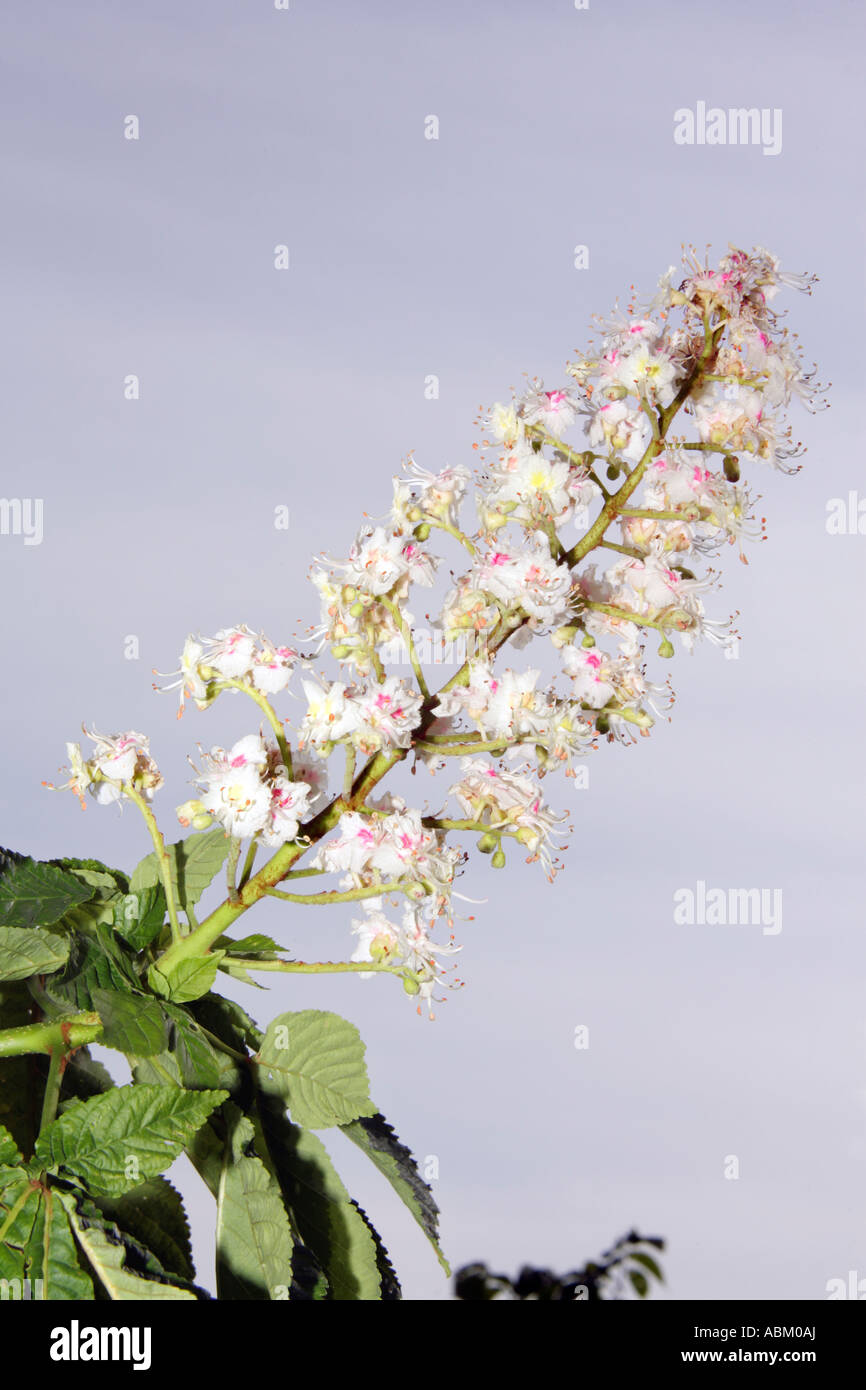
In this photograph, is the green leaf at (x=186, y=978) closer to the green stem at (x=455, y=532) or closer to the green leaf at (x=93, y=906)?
the green leaf at (x=93, y=906)

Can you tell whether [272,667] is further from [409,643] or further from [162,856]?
[162,856]

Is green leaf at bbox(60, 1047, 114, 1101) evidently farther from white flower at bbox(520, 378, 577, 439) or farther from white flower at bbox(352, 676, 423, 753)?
white flower at bbox(520, 378, 577, 439)

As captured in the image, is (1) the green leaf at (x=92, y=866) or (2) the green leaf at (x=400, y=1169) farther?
(1) the green leaf at (x=92, y=866)

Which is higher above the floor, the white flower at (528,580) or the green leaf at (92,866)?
the white flower at (528,580)

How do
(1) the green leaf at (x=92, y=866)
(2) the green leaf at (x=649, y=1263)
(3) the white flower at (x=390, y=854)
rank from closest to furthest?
(3) the white flower at (x=390, y=854) < (1) the green leaf at (x=92, y=866) < (2) the green leaf at (x=649, y=1263)

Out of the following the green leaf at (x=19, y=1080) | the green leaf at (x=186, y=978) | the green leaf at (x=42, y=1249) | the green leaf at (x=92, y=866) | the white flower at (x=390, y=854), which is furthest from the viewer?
the green leaf at (x=92, y=866)

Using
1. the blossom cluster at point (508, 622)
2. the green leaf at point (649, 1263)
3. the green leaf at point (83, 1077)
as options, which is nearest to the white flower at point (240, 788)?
the blossom cluster at point (508, 622)
